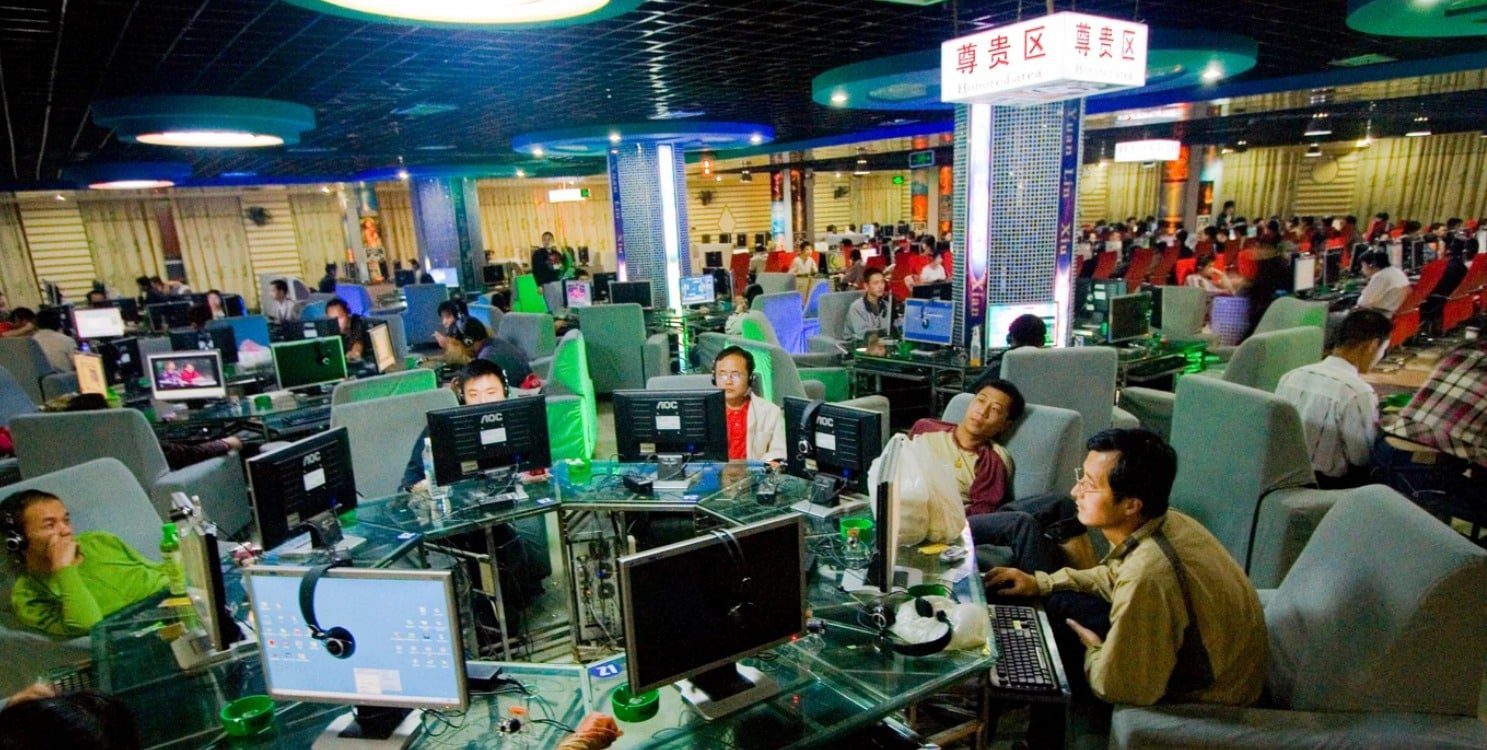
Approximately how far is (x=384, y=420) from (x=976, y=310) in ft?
15.1

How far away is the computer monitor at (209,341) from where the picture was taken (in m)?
7.20

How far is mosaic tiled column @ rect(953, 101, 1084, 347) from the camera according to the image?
20.5 ft

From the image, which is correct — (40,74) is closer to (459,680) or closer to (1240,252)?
(459,680)

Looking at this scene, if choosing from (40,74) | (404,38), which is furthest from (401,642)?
(40,74)

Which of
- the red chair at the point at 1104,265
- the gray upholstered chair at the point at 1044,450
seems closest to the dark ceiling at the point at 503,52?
the gray upholstered chair at the point at 1044,450

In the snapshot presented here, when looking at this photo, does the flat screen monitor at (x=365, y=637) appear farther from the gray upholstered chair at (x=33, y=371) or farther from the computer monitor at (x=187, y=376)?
the gray upholstered chair at (x=33, y=371)

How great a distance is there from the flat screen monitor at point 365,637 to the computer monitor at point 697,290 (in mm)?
8812

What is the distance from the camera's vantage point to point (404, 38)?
16.0ft

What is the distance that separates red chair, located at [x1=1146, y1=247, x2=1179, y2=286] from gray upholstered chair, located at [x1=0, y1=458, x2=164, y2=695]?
42.3 feet

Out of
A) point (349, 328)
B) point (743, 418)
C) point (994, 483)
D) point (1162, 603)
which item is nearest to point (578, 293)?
point (349, 328)

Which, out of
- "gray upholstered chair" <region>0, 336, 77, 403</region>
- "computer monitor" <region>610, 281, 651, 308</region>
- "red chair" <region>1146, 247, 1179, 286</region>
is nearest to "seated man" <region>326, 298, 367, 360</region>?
"gray upholstered chair" <region>0, 336, 77, 403</region>

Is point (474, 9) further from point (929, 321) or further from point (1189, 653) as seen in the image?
point (929, 321)

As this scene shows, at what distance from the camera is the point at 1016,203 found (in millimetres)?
6355

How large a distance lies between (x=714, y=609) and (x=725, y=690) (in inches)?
10.3
